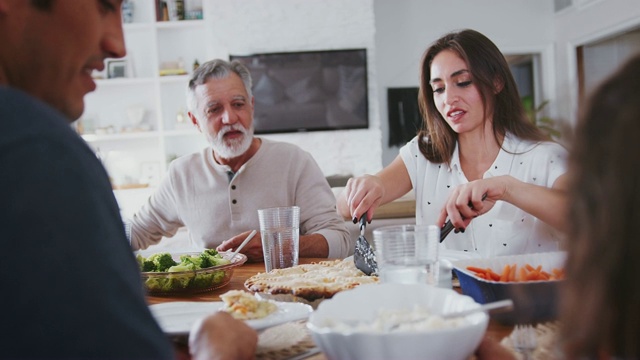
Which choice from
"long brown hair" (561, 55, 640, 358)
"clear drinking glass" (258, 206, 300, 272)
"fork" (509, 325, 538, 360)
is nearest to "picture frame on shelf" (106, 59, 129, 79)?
"clear drinking glass" (258, 206, 300, 272)

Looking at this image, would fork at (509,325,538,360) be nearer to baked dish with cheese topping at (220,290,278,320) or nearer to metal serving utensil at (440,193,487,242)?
baked dish with cheese topping at (220,290,278,320)

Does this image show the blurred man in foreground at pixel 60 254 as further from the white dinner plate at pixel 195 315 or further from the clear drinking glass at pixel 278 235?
the clear drinking glass at pixel 278 235

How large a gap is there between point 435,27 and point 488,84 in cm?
570

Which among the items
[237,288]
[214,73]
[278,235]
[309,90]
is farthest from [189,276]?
[309,90]

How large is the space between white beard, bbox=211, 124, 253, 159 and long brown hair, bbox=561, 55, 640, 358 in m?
2.09

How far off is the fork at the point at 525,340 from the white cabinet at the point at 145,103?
611 centimetres

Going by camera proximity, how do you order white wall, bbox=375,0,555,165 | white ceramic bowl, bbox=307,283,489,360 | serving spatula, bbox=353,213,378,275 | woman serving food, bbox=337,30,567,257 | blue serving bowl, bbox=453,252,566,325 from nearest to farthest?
white ceramic bowl, bbox=307,283,489,360, blue serving bowl, bbox=453,252,566,325, serving spatula, bbox=353,213,378,275, woman serving food, bbox=337,30,567,257, white wall, bbox=375,0,555,165

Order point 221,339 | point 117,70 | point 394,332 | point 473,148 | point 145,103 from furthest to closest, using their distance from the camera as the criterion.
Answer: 1. point 145,103
2. point 117,70
3. point 473,148
4. point 221,339
5. point 394,332

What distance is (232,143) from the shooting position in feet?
8.36

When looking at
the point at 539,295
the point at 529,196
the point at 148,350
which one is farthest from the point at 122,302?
the point at 529,196

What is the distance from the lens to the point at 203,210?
2525mm

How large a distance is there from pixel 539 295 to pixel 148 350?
25.1 inches

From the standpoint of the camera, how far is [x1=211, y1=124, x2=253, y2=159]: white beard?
255 cm

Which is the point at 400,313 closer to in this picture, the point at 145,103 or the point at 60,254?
the point at 60,254
